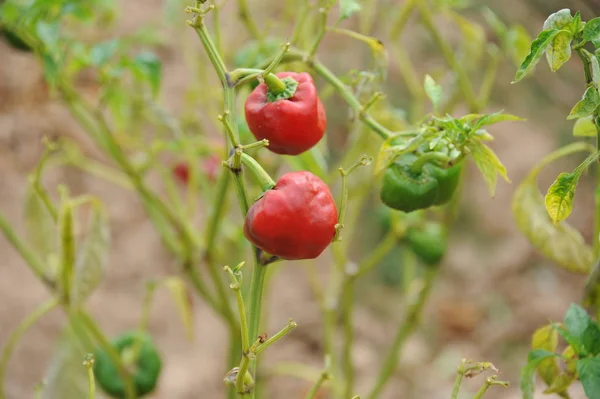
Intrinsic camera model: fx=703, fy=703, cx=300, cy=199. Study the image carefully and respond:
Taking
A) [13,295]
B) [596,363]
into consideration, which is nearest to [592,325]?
[596,363]

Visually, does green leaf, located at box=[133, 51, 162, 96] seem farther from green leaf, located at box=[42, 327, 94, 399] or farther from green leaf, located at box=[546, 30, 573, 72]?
green leaf, located at box=[546, 30, 573, 72]

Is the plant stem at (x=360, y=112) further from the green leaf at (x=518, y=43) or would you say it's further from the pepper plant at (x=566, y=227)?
the green leaf at (x=518, y=43)

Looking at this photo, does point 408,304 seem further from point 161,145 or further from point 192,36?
point 192,36

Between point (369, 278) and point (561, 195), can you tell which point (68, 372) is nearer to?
point (561, 195)

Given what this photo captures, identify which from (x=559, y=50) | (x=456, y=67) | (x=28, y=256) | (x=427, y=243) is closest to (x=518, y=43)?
(x=456, y=67)

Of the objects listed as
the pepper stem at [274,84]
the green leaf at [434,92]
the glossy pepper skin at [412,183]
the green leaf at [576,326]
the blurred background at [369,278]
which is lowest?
the blurred background at [369,278]

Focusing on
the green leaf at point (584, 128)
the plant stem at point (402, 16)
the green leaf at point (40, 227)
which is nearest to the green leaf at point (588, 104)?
the green leaf at point (584, 128)
